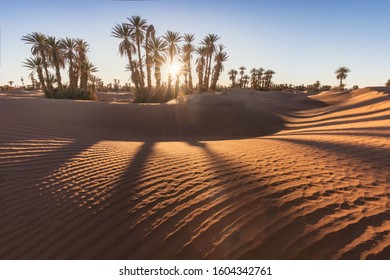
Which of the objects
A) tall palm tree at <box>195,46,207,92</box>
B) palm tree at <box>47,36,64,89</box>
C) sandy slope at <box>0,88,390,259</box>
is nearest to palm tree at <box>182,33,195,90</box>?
tall palm tree at <box>195,46,207,92</box>

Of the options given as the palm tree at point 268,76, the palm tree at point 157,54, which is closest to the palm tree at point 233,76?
the palm tree at point 268,76

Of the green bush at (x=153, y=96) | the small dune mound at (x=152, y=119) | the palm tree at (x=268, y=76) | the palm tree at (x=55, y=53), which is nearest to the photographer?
the small dune mound at (x=152, y=119)

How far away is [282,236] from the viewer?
231 centimetres

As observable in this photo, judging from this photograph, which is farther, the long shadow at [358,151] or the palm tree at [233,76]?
the palm tree at [233,76]

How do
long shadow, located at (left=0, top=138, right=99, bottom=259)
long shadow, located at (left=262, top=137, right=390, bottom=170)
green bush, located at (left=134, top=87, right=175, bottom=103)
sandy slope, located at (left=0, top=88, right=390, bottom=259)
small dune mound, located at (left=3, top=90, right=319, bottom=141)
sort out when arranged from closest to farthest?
sandy slope, located at (left=0, top=88, right=390, bottom=259) → long shadow, located at (left=0, top=138, right=99, bottom=259) → long shadow, located at (left=262, top=137, right=390, bottom=170) → small dune mound, located at (left=3, top=90, right=319, bottom=141) → green bush, located at (left=134, top=87, right=175, bottom=103)

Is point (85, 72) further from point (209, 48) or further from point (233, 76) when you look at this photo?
point (233, 76)

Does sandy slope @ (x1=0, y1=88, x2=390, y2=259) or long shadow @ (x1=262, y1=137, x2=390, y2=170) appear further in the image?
long shadow @ (x1=262, y1=137, x2=390, y2=170)

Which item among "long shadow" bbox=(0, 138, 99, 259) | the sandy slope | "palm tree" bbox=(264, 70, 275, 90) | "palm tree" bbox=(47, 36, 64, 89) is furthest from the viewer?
"palm tree" bbox=(264, 70, 275, 90)

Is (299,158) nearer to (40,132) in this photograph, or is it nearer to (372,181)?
(372,181)

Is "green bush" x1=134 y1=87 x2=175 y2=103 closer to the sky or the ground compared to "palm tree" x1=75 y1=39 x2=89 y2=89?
closer to the ground

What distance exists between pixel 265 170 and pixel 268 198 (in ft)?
2.85

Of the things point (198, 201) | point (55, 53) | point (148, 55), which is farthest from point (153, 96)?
point (198, 201)

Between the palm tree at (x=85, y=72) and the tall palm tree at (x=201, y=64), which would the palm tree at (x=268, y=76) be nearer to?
the tall palm tree at (x=201, y=64)

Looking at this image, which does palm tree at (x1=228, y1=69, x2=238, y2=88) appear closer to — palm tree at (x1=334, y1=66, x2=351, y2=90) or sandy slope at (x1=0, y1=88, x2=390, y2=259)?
palm tree at (x1=334, y1=66, x2=351, y2=90)
